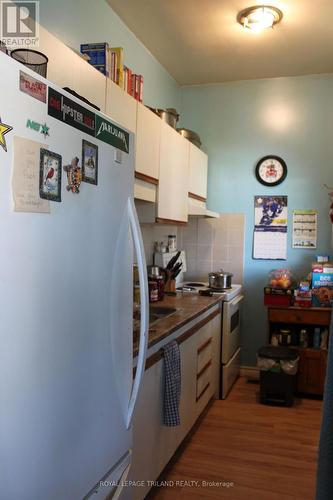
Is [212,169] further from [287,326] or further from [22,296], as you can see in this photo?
[22,296]

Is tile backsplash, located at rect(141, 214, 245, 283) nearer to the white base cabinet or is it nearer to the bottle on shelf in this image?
the bottle on shelf

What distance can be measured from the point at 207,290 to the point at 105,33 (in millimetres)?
1997

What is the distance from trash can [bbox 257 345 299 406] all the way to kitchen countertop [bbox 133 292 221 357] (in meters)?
0.64

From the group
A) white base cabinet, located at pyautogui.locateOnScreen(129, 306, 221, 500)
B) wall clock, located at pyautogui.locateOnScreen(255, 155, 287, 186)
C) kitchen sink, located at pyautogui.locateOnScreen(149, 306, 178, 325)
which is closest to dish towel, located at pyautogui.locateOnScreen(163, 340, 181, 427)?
white base cabinet, located at pyautogui.locateOnScreen(129, 306, 221, 500)

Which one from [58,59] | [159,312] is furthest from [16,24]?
[159,312]

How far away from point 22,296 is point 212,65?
3276 mm

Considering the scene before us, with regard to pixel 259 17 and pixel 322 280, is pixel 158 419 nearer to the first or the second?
pixel 322 280

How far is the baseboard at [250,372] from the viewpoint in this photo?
13.2 feet

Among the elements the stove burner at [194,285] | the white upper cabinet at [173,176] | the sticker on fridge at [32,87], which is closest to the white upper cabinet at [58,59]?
the sticker on fridge at [32,87]

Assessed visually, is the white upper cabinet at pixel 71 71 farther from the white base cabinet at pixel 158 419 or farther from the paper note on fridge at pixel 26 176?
the white base cabinet at pixel 158 419

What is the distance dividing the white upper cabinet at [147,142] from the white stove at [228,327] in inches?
48.0

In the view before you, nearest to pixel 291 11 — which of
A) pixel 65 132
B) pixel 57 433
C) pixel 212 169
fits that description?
pixel 212 169

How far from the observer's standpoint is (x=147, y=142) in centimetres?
261

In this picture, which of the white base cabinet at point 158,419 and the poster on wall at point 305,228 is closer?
the white base cabinet at point 158,419
